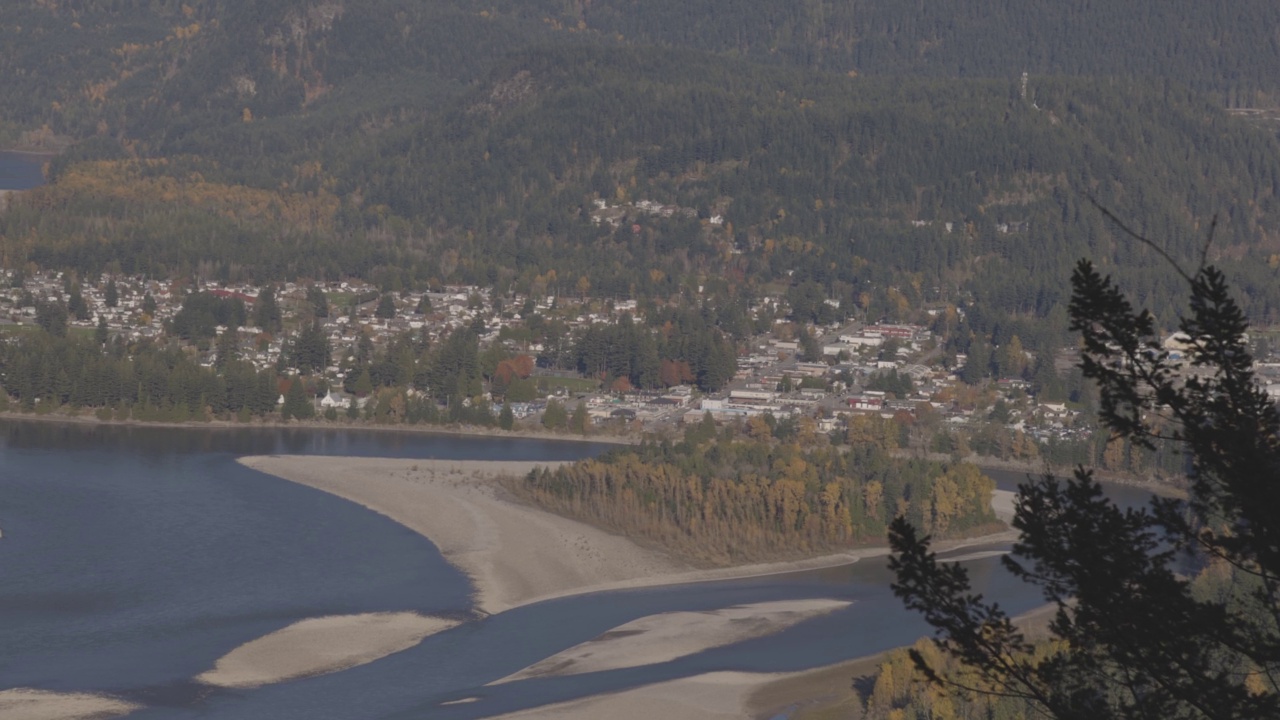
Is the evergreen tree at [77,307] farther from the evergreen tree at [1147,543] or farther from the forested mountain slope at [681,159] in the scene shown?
the evergreen tree at [1147,543]

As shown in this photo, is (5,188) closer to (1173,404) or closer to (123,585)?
(123,585)

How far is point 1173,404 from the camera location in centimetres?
1001

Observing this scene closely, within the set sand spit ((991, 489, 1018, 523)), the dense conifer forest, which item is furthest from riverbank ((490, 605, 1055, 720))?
sand spit ((991, 489, 1018, 523))

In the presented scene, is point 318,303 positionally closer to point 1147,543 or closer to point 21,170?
point 21,170

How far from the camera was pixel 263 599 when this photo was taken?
4394 centimetres

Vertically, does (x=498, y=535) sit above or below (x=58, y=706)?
above

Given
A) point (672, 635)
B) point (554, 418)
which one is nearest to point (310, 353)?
point (554, 418)

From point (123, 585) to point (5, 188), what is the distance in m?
102

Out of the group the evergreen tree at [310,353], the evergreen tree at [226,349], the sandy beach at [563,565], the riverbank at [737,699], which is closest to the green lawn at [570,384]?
the evergreen tree at [310,353]

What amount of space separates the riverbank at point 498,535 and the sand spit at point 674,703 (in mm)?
7827

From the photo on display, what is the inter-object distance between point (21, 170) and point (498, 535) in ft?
383

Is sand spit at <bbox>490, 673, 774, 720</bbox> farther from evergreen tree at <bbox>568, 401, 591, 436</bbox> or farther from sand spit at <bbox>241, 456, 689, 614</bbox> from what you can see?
evergreen tree at <bbox>568, 401, 591, 436</bbox>

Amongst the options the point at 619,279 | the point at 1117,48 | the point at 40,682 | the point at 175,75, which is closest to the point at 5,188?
the point at 175,75

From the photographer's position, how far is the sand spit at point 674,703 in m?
34.6
